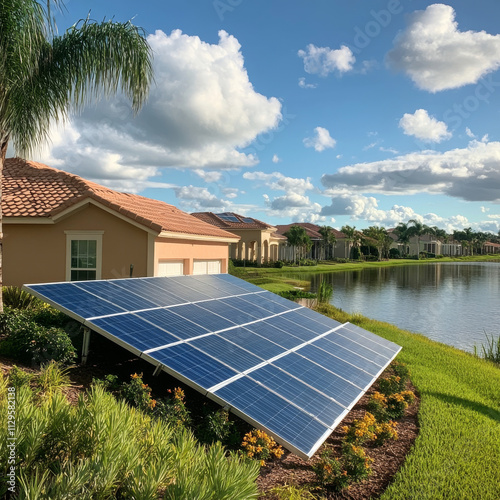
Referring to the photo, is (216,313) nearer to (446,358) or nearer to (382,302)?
(446,358)

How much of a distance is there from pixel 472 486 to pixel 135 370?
6.57 m

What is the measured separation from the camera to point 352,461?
6.40 m

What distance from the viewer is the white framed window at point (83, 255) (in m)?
16.9

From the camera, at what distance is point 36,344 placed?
350 inches

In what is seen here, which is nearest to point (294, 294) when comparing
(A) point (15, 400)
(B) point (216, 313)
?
(B) point (216, 313)

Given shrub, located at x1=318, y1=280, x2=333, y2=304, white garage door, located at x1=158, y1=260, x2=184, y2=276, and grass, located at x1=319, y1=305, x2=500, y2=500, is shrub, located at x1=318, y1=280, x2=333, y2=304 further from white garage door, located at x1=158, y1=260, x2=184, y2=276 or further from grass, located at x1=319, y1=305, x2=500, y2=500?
grass, located at x1=319, y1=305, x2=500, y2=500

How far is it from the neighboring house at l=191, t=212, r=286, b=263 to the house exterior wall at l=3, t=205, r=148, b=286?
1744 inches

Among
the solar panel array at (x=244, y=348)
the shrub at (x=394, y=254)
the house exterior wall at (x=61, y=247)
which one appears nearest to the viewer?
the solar panel array at (x=244, y=348)

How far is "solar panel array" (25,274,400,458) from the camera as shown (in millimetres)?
6641

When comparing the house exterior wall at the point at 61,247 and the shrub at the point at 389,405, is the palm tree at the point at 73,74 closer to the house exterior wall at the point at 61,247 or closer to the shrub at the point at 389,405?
the house exterior wall at the point at 61,247

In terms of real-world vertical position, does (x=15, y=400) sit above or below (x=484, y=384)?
above

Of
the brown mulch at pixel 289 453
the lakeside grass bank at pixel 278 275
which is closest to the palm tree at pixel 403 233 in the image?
the lakeside grass bank at pixel 278 275

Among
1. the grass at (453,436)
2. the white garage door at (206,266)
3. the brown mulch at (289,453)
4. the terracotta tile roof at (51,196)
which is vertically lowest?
the grass at (453,436)

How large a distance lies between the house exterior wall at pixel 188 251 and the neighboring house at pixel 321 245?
69.4 meters
